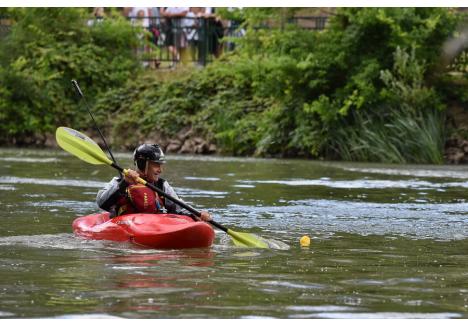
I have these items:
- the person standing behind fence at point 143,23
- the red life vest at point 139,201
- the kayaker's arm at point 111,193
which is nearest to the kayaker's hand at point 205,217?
the red life vest at point 139,201

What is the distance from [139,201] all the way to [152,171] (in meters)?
0.30

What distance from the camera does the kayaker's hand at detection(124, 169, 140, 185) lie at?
10.8 metres

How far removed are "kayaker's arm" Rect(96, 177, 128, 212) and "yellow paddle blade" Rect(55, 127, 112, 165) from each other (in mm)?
691

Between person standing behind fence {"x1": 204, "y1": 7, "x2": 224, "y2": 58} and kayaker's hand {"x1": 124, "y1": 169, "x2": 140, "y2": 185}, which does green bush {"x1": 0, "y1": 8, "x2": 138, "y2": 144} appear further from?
kayaker's hand {"x1": 124, "y1": 169, "x2": 140, "y2": 185}

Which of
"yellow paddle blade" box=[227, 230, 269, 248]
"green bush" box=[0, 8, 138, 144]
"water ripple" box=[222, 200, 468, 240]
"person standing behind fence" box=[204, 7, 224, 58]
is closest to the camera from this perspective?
"yellow paddle blade" box=[227, 230, 269, 248]

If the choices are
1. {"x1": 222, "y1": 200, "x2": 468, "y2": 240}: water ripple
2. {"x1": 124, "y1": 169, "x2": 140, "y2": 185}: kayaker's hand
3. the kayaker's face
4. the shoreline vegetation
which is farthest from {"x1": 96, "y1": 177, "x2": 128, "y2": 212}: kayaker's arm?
the shoreline vegetation

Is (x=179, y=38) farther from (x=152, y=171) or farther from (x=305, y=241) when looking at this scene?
(x=305, y=241)

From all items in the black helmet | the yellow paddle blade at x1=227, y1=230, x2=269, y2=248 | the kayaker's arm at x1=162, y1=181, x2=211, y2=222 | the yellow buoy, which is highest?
the black helmet

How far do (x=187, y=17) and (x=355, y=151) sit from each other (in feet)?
24.1

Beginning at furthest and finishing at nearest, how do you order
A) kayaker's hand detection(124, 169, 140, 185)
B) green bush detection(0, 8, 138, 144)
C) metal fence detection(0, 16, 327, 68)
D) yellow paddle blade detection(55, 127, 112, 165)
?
metal fence detection(0, 16, 327, 68)
green bush detection(0, 8, 138, 144)
yellow paddle blade detection(55, 127, 112, 165)
kayaker's hand detection(124, 169, 140, 185)

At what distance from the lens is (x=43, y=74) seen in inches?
1199

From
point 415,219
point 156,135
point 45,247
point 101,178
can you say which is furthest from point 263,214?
point 156,135

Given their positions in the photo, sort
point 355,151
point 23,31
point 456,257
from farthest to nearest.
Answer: point 23,31 → point 355,151 → point 456,257

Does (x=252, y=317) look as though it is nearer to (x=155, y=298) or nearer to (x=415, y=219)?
(x=155, y=298)
